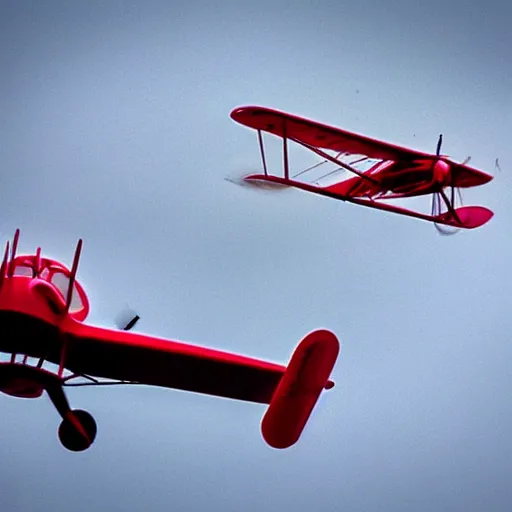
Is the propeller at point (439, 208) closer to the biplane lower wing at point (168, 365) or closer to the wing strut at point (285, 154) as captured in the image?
the wing strut at point (285, 154)

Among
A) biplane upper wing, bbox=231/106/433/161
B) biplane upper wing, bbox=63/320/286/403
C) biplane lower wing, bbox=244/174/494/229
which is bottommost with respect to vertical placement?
biplane upper wing, bbox=63/320/286/403

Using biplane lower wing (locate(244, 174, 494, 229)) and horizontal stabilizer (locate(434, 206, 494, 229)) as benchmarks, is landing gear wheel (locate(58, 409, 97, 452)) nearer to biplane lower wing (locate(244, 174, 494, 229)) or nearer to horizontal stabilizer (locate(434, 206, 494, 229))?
biplane lower wing (locate(244, 174, 494, 229))

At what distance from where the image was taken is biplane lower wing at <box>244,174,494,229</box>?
1.15 metres

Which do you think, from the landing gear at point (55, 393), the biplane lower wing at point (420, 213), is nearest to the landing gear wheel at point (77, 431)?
the landing gear at point (55, 393)

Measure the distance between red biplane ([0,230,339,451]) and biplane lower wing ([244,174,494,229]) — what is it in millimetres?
289

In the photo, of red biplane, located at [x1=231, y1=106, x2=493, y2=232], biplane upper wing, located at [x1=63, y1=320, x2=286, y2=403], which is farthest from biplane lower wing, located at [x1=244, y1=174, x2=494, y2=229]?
biplane upper wing, located at [x1=63, y1=320, x2=286, y2=403]

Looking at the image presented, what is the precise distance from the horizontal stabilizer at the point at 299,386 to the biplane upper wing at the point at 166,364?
0.24 feet

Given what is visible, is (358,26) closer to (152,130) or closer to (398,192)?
(398,192)

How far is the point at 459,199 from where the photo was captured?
4.11 feet

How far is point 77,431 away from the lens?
97cm

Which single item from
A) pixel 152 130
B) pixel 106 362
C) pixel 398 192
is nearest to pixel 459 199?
pixel 398 192

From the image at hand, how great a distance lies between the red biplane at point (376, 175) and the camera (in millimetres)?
1144

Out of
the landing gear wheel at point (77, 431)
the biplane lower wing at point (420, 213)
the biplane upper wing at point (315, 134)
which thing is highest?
the biplane upper wing at point (315, 134)

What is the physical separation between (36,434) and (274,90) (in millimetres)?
624
